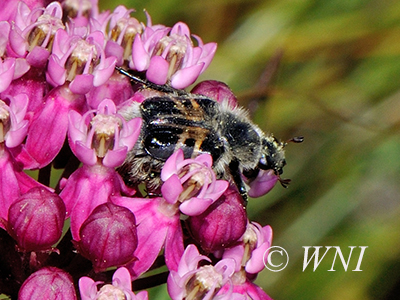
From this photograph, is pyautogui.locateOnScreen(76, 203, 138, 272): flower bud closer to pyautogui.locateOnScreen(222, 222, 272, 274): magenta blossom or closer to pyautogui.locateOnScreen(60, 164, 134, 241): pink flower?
pyautogui.locateOnScreen(60, 164, 134, 241): pink flower

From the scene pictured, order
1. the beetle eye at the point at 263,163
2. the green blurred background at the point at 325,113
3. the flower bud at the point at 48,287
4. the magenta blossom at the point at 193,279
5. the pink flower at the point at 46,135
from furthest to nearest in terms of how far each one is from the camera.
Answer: the green blurred background at the point at 325,113, the beetle eye at the point at 263,163, the pink flower at the point at 46,135, the magenta blossom at the point at 193,279, the flower bud at the point at 48,287

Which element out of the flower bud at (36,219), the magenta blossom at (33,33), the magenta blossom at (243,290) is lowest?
the magenta blossom at (243,290)

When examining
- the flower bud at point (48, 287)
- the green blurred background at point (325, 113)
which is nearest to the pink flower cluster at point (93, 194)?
the flower bud at point (48, 287)

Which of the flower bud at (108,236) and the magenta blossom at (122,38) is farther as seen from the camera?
the magenta blossom at (122,38)

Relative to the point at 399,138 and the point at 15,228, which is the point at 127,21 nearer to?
the point at 15,228

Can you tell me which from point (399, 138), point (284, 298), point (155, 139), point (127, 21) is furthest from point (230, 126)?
point (399, 138)

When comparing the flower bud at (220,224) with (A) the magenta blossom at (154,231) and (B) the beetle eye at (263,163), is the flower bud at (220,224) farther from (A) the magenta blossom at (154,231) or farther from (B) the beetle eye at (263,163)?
(B) the beetle eye at (263,163)

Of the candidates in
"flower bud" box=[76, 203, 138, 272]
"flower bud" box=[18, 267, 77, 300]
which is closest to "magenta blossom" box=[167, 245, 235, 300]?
"flower bud" box=[76, 203, 138, 272]

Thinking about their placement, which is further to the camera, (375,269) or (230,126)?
(375,269)
